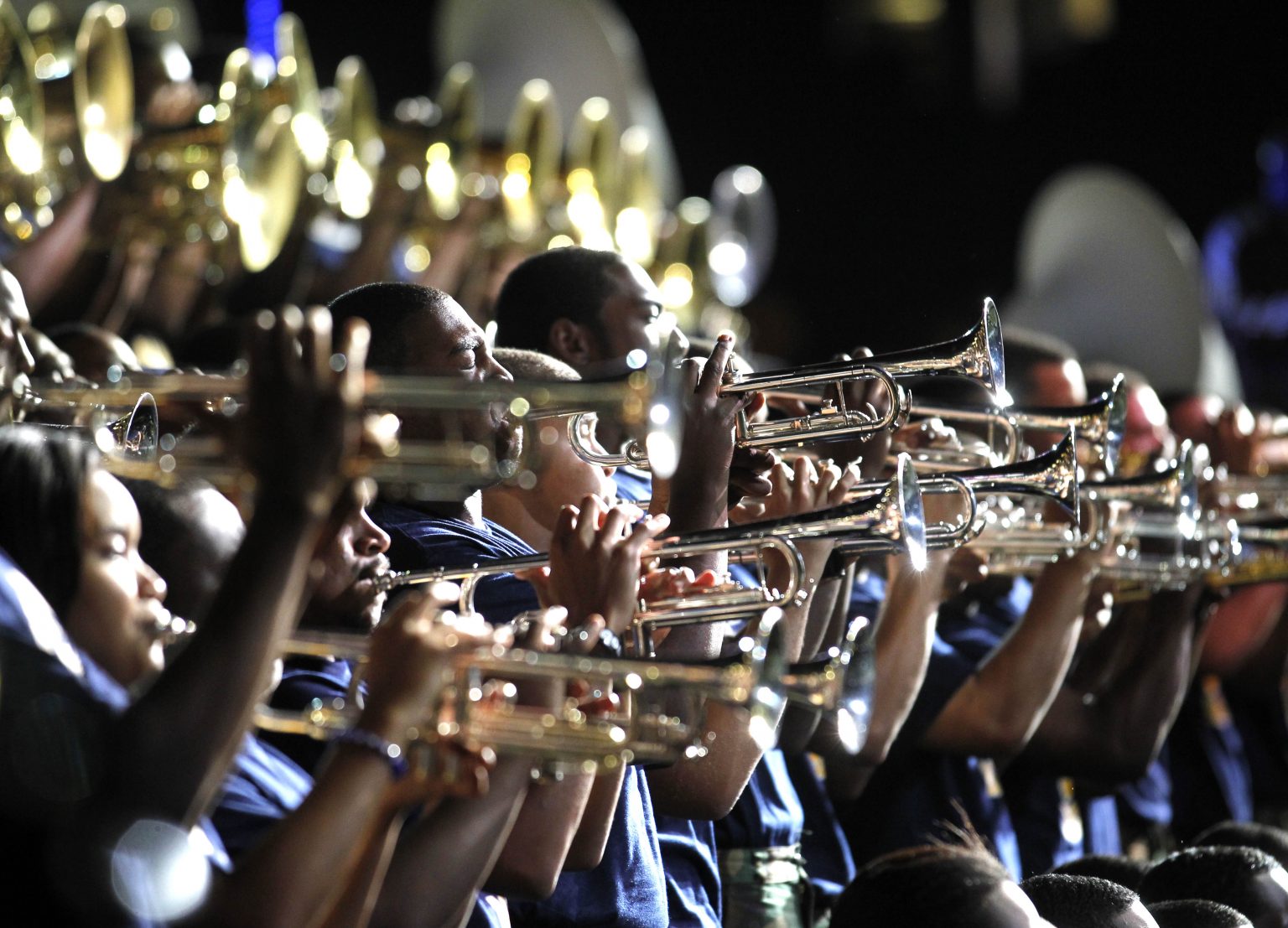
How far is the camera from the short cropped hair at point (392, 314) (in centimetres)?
335

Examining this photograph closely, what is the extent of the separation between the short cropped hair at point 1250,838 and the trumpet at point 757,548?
165cm

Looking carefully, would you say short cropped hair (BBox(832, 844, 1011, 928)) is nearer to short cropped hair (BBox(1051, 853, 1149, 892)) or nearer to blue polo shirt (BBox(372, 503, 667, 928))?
blue polo shirt (BBox(372, 503, 667, 928))

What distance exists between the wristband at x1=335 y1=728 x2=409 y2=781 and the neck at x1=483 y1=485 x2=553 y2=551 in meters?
1.73

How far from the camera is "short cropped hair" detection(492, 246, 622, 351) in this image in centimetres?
433

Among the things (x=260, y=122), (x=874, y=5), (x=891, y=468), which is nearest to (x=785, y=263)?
(x=874, y=5)

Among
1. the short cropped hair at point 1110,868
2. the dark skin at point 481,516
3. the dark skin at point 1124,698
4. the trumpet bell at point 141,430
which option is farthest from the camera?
the dark skin at point 1124,698

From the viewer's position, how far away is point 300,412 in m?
1.92

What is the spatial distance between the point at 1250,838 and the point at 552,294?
224 centimetres

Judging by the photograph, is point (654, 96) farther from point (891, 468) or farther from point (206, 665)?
point (206, 665)

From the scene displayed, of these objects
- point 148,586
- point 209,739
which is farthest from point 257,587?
point 148,586

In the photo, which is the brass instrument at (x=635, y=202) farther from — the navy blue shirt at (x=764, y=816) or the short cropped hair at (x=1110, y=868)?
the short cropped hair at (x=1110, y=868)

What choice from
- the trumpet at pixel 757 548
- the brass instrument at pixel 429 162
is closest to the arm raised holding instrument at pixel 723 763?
the trumpet at pixel 757 548

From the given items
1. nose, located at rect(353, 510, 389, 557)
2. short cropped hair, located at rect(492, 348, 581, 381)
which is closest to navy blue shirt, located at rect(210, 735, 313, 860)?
nose, located at rect(353, 510, 389, 557)

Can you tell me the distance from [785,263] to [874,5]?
68.8 inches
